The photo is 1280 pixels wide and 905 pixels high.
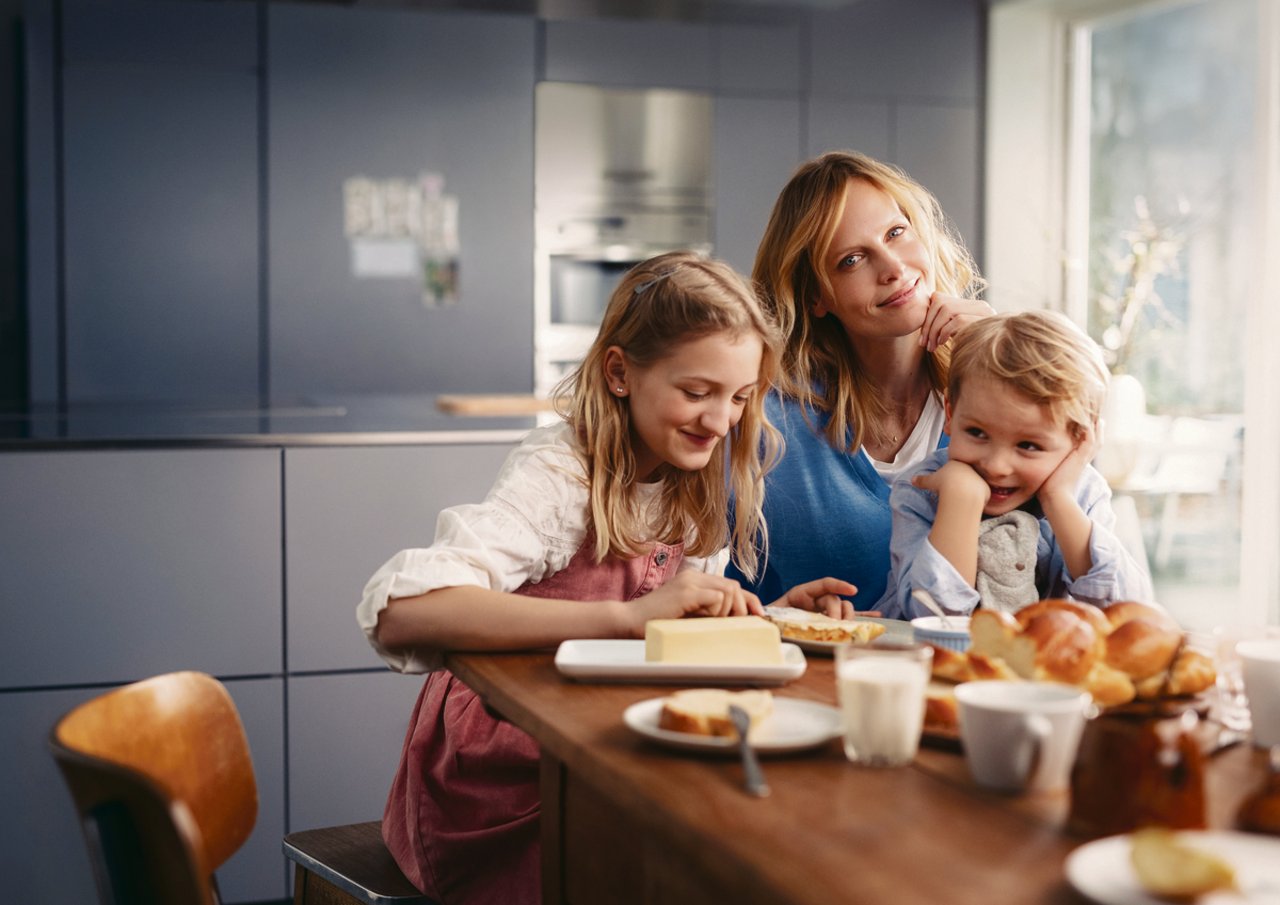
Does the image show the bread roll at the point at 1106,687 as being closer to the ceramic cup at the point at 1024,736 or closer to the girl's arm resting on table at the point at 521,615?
the ceramic cup at the point at 1024,736

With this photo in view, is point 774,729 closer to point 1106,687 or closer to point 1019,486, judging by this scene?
point 1106,687

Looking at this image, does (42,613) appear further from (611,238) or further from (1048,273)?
(1048,273)

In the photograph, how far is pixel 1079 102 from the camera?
5.41 meters

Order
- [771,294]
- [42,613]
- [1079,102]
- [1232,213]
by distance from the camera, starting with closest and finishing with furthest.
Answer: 1. [771,294]
2. [42,613]
3. [1232,213]
4. [1079,102]

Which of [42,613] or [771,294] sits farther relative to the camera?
[42,613]

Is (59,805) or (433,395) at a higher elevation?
(433,395)

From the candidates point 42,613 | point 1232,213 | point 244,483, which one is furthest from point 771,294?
point 1232,213

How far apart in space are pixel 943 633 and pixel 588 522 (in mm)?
452

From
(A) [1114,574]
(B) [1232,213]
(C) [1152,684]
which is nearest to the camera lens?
(C) [1152,684]


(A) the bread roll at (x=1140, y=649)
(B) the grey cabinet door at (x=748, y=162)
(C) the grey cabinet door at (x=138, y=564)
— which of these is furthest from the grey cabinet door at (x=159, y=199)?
(A) the bread roll at (x=1140, y=649)

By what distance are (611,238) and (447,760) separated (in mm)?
3732

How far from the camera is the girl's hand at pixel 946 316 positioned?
1.81m

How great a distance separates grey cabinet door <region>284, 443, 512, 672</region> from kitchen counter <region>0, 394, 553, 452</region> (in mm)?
31

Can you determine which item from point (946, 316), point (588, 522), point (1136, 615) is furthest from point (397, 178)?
point (1136, 615)
